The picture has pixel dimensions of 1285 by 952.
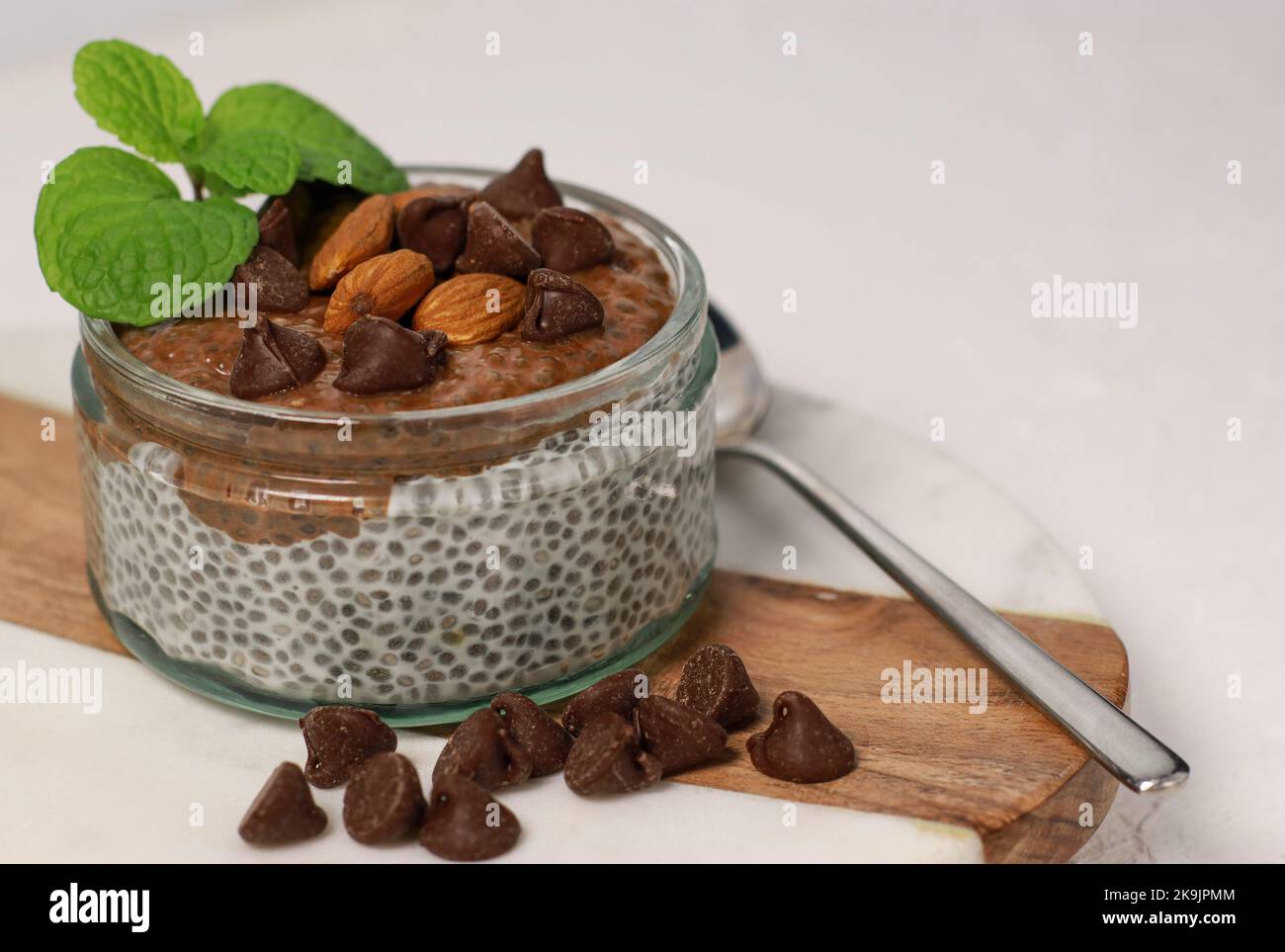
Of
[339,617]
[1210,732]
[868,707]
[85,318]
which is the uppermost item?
[85,318]

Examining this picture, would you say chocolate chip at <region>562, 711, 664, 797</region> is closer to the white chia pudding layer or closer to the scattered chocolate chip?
the scattered chocolate chip

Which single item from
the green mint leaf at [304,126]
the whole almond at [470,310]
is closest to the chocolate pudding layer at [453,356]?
the whole almond at [470,310]

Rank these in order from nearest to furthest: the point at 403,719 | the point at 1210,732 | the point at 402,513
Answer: the point at 402,513, the point at 403,719, the point at 1210,732

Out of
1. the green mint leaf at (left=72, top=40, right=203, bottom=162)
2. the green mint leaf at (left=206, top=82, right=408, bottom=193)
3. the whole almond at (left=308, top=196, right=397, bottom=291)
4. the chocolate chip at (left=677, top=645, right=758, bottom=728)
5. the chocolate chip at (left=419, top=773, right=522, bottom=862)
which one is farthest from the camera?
the green mint leaf at (left=206, top=82, right=408, bottom=193)

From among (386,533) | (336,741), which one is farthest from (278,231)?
(336,741)

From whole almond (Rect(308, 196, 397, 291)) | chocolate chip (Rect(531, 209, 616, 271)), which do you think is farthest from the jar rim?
whole almond (Rect(308, 196, 397, 291))

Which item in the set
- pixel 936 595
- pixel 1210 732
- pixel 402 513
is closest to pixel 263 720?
pixel 402 513

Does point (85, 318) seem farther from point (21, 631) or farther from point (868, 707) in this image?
point (868, 707)
